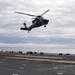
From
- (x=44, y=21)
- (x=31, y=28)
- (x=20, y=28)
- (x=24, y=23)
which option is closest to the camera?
(x=44, y=21)

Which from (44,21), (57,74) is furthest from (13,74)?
(44,21)

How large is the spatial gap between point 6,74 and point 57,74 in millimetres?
7065

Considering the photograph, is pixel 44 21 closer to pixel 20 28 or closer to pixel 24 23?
pixel 20 28

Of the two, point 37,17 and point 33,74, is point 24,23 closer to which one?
point 37,17

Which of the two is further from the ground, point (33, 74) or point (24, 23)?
point (24, 23)

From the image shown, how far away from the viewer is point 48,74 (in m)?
32.1

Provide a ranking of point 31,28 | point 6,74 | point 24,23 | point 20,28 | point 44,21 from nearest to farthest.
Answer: point 6,74
point 44,21
point 31,28
point 20,28
point 24,23

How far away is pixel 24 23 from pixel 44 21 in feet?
106

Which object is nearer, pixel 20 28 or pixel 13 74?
pixel 13 74

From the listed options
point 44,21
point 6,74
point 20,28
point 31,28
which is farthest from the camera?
point 20,28

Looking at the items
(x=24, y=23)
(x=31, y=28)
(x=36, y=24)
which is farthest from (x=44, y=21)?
(x=24, y=23)

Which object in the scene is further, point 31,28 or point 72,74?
point 31,28

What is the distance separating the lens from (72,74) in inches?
1272

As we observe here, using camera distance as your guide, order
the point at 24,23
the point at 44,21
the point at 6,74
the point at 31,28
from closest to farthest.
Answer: the point at 6,74, the point at 44,21, the point at 31,28, the point at 24,23
